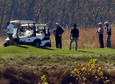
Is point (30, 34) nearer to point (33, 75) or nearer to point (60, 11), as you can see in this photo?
point (33, 75)

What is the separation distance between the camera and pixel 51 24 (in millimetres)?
60188

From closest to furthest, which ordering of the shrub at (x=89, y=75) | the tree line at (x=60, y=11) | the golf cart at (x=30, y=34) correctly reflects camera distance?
the shrub at (x=89, y=75) → the golf cart at (x=30, y=34) → the tree line at (x=60, y=11)

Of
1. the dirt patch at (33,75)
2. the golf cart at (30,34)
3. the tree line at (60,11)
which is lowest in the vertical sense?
the dirt patch at (33,75)

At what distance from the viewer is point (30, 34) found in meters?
28.9

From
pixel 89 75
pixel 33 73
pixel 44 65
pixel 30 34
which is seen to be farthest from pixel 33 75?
pixel 30 34

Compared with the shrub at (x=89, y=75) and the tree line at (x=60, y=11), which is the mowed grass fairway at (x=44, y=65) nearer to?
the shrub at (x=89, y=75)

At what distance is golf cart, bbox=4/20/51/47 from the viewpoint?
28141 mm

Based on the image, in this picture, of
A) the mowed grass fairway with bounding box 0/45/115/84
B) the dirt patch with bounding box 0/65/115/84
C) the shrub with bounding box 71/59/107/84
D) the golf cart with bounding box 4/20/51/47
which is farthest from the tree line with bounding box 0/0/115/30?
the shrub with bounding box 71/59/107/84

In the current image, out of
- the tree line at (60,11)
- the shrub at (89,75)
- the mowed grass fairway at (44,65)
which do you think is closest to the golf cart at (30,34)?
the mowed grass fairway at (44,65)

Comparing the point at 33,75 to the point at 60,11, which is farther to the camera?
the point at 60,11

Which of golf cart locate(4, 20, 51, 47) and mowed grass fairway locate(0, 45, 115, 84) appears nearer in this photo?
mowed grass fairway locate(0, 45, 115, 84)

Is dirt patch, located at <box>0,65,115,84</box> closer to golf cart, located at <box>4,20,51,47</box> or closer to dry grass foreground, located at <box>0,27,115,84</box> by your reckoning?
dry grass foreground, located at <box>0,27,115,84</box>

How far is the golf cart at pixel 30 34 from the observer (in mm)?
28141

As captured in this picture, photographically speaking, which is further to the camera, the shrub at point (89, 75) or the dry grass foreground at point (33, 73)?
the dry grass foreground at point (33, 73)
